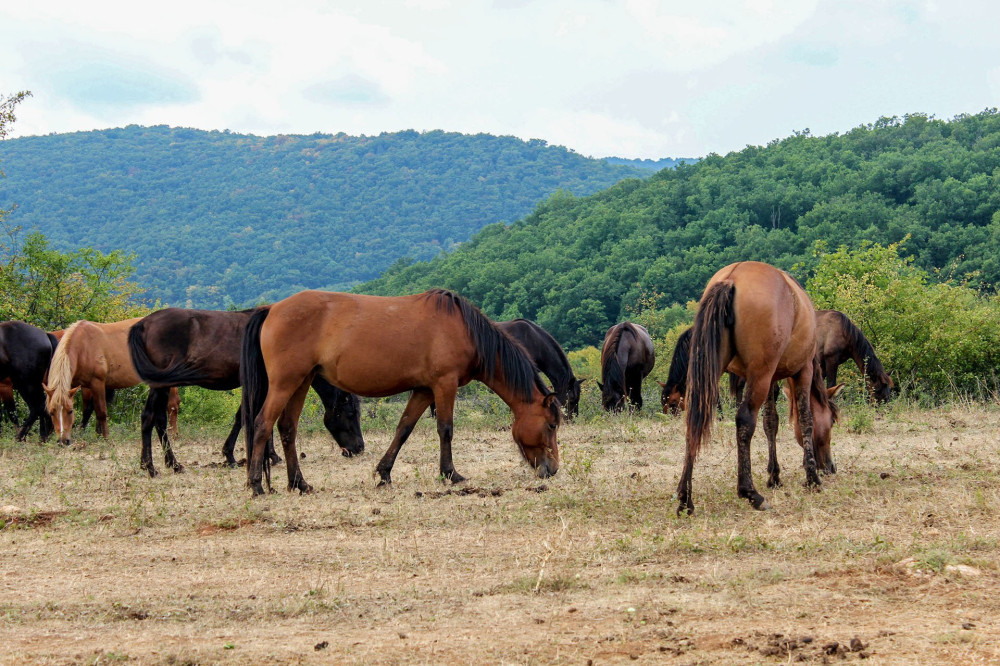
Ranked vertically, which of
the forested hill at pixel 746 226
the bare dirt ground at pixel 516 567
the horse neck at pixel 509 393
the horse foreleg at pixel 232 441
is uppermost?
the forested hill at pixel 746 226

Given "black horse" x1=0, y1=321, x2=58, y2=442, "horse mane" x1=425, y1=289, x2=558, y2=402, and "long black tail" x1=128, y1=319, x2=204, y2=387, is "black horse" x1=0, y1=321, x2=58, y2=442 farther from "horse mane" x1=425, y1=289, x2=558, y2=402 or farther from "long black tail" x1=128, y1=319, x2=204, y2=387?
"horse mane" x1=425, y1=289, x2=558, y2=402

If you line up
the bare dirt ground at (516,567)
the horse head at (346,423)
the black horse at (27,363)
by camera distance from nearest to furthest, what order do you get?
1. the bare dirt ground at (516,567)
2. the horse head at (346,423)
3. the black horse at (27,363)

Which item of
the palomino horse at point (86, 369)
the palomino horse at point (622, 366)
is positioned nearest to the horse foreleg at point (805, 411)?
the palomino horse at point (622, 366)

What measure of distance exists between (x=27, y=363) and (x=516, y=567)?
438 inches

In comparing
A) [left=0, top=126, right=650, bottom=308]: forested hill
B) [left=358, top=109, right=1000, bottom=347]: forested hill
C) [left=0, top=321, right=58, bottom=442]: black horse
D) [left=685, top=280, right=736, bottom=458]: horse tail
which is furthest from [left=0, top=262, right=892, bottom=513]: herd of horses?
[left=0, top=126, right=650, bottom=308]: forested hill

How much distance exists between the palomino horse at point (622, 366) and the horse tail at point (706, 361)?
8.67 m

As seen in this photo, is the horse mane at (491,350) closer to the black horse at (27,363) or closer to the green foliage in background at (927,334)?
the black horse at (27,363)

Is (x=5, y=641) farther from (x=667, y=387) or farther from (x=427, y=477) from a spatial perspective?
(x=667, y=387)

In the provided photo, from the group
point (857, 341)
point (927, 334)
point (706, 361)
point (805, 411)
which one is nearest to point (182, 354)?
point (706, 361)

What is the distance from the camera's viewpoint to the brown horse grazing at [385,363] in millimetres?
8602

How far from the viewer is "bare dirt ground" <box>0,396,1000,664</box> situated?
4.00 meters

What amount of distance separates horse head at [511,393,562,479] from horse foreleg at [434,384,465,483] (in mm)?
703

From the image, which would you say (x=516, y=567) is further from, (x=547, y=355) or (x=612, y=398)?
(x=612, y=398)

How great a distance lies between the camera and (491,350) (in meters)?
9.15
